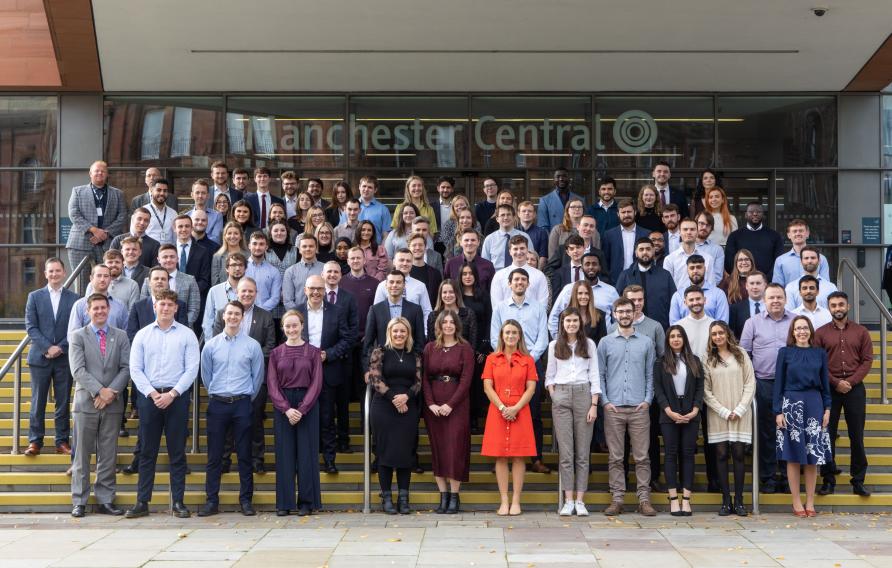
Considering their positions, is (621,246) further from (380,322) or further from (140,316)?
(140,316)

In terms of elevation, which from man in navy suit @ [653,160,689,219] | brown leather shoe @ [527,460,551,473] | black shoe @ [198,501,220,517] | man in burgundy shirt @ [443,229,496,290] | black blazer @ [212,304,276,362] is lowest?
black shoe @ [198,501,220,517]

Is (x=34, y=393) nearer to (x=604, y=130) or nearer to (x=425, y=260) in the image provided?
(x=425, y=260)

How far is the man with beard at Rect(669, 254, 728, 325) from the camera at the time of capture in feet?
37.6

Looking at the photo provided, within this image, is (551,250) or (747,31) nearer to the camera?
(551,250)

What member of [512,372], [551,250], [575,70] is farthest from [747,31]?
[512,372]

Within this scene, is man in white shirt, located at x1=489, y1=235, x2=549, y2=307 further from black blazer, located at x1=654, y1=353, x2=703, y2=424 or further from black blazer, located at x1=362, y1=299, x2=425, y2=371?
black blazer, located at x1=654, y1=353, x2=703, y2=424

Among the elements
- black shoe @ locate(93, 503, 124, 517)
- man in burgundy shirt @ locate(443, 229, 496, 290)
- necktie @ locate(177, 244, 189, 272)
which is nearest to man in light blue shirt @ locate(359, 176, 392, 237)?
man in burgundy shirt @ locate(443, 229, 496, 290)

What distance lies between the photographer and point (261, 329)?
37.2ft

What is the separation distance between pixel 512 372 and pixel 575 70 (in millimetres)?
7339

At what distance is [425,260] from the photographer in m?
12.6

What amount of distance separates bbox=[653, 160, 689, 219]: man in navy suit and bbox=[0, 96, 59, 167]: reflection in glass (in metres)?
9.04

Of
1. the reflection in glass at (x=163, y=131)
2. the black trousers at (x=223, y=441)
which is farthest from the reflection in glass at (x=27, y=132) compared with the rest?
the black trousers at (x=223, y=441)

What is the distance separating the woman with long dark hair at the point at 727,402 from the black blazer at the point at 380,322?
9.35 ft

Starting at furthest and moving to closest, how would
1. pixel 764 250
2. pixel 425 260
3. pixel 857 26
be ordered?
pixel 857 26 → pixel 764 250 → pixel 425 260
